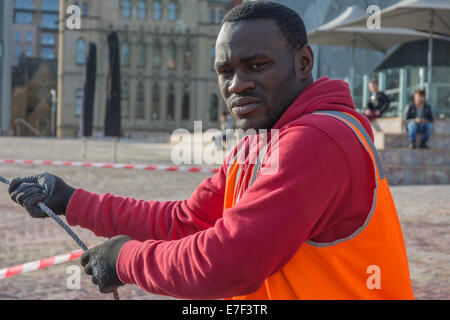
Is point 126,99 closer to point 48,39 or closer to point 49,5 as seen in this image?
point 48,39

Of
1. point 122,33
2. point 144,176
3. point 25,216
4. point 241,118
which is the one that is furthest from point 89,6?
point 241,118

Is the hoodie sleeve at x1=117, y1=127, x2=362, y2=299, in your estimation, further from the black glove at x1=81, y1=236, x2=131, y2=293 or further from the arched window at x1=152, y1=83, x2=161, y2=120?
the arched window at x1=152, y1=83, x2=161, y2=120

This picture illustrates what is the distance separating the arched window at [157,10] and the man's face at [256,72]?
179ft

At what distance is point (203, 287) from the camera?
1.32 meters

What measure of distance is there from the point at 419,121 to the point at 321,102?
10865 mm

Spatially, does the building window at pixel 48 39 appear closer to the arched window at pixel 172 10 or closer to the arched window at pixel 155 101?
the arched window at pixel 172 10

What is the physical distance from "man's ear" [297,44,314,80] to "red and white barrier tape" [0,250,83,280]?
3.34 meters

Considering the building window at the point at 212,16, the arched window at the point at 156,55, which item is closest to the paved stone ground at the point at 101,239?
the arched window at the point at 156,55

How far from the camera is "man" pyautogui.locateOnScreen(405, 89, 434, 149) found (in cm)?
1164

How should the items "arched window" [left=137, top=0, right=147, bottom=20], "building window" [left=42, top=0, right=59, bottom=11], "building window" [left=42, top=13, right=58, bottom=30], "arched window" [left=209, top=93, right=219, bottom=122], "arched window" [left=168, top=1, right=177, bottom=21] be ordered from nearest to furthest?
"arched window" [left=137, top=0, right=147, bottom=20], "arched window" [left=168, top=1, right=177, bottom=21], "arched window" [left=209, top=93, right=219, bottom=122], "building window" [left=42, top=13, right=58, bottom=30], "building window" [left=42, top=0, right=59, bottom=11]

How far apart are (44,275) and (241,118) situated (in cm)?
332

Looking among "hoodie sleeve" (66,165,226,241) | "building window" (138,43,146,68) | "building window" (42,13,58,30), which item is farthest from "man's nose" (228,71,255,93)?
"building window" (42,13,58,30)

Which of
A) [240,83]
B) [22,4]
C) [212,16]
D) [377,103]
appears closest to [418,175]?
[377,103]

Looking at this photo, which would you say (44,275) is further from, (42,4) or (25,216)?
(42,4)
